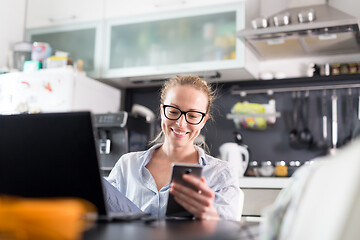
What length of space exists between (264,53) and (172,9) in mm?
719

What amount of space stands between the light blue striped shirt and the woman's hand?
25cm

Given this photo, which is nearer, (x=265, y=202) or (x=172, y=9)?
(x=265, y=202)

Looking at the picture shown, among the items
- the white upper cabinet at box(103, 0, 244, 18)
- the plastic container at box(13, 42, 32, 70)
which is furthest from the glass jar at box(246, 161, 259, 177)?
the plastic container at box(13, 42, 32, 70)

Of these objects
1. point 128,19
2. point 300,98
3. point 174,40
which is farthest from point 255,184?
point 128,19

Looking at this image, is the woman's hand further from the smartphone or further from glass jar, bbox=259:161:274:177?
glass jar, bbox=259:161:274:177

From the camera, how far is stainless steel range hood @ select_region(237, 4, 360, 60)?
8.66 ft

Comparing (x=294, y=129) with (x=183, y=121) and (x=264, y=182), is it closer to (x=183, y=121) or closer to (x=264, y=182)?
(x=264, y=182)

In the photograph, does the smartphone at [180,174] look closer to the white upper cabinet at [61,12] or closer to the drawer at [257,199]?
the drawer at [257,199]

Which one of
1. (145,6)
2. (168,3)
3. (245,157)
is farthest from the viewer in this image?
(145,6)

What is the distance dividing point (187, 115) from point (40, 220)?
1072 mm

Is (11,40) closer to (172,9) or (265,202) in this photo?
(172,9)

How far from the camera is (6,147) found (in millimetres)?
927

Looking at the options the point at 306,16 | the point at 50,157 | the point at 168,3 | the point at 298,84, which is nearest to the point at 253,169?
the point at 298,84

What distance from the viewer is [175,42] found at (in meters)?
3.20
